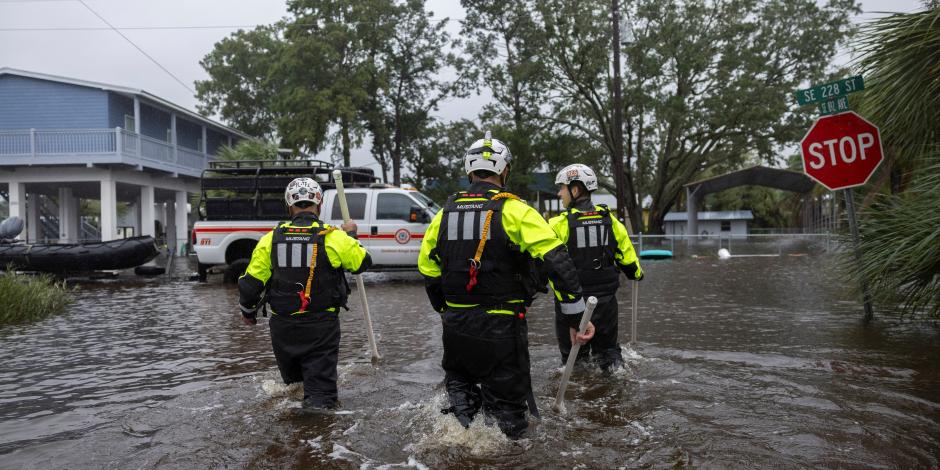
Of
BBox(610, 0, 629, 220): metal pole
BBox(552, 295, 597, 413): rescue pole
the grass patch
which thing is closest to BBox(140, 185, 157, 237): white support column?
the grass patch

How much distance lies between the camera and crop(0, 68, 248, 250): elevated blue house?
2470 centimetres

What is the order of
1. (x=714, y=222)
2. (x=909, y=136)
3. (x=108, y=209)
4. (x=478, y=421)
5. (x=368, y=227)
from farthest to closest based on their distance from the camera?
(x=714, y=222) → (x=108, y=209) → (x=368, y=227) → (x=909, y=136) → (x=478, y=421)

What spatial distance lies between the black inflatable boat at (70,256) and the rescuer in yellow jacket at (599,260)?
1457 centimetres

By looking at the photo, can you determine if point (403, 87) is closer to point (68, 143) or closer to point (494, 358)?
point (68, 143)

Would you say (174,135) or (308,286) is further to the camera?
(174,135)

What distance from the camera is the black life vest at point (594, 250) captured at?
20.6ft

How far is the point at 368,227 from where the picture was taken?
50.1 ft

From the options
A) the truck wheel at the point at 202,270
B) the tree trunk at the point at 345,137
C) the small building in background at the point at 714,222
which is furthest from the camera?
the small building in background at the point at 714,222

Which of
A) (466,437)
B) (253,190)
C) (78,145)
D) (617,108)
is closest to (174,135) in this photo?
(78,145)

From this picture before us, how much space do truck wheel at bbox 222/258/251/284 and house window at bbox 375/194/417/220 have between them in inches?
118

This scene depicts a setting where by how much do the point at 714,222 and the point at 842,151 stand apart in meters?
56.2

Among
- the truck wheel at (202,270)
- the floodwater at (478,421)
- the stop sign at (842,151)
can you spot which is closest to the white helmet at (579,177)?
the floodwater at (478,421)

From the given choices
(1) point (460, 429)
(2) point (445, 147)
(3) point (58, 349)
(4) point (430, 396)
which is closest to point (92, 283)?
(3) point (58, 349)

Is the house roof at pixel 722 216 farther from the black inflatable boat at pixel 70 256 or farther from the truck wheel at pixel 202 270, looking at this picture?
the black inflatable boat at pixel 70 256
